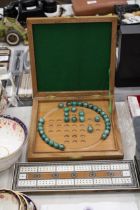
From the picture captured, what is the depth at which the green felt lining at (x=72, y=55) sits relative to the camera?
3.38 feet

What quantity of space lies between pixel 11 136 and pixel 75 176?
209 mm

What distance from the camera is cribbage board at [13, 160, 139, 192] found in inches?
33.3

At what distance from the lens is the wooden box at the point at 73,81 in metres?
0.95

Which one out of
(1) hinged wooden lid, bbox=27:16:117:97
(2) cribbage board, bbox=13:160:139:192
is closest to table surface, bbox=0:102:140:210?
(2) cribbage board, bbox=13:160:139:192

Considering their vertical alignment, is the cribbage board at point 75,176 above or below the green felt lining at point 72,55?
below

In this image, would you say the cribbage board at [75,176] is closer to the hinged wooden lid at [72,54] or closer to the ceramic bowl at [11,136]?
the ceramic bowl at [11,136]

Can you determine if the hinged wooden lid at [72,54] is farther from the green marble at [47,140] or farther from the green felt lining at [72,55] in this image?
the green marble at [47,140]

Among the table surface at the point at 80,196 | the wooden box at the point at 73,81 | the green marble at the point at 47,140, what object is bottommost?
the table surface at the point at 80,196

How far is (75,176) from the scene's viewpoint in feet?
2.85

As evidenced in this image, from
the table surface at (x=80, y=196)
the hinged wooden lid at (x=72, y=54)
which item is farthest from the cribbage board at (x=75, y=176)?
the hinged wooden lid at (x=72, y=54)

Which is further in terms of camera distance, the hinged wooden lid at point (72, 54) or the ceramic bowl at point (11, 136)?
the hinged wooden lid at point (72, 54)

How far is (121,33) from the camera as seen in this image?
1.10 meters

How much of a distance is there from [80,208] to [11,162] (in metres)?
0.20

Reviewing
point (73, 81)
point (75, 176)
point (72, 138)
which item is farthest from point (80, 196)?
point (73, 81)
